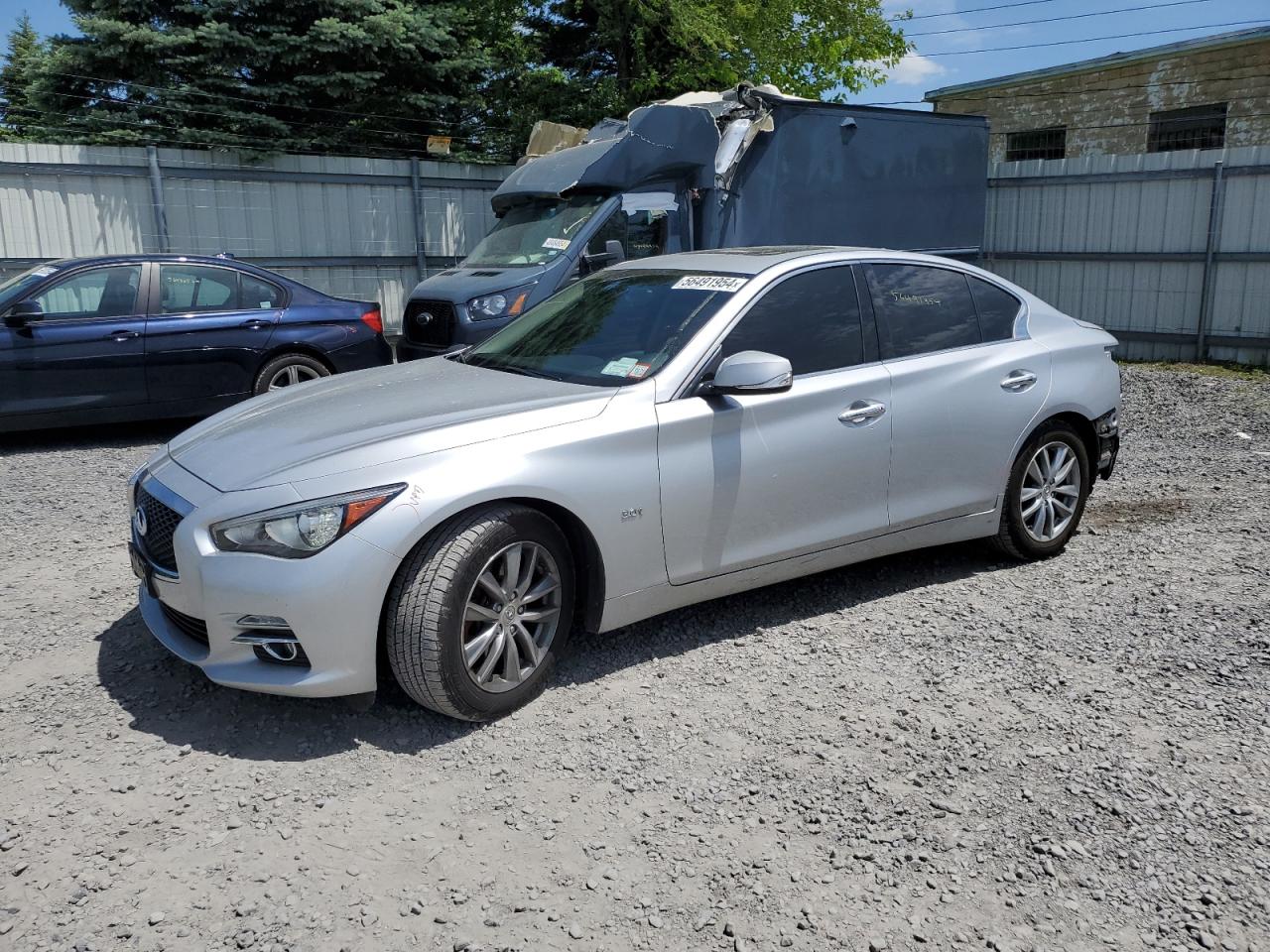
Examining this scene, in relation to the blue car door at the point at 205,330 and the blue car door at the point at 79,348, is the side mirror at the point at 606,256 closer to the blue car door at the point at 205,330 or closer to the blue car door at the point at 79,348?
the blue car door at the point at 205,330

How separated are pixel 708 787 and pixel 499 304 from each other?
7.02 metres

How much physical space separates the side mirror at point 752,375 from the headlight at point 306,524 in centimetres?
139

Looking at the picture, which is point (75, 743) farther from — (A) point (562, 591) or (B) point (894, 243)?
(B) point (894, 243)

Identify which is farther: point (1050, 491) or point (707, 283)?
point (1050, 491)

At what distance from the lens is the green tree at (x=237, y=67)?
16141 mm

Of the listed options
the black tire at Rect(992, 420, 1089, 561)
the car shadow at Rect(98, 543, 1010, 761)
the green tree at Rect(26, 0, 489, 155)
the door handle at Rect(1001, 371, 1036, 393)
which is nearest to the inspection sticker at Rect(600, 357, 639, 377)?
the car shadow at Rect(98, 543, 1010, 761)

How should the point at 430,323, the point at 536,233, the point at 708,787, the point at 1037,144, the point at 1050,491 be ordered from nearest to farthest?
the point at 708,787, the point at 1050,491, the point at 430,323, the point at 536,233, the point at 1037,144

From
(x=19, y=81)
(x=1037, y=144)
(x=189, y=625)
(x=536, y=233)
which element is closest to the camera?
(x=189, y=625)

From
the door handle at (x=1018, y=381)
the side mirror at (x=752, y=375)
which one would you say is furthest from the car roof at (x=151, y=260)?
the door handle at (x=1018, y=381)

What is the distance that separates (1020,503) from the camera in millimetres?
5406

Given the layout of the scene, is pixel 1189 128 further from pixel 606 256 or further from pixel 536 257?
pixel 536 257

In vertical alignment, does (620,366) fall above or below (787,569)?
above

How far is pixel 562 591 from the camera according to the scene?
3.98m

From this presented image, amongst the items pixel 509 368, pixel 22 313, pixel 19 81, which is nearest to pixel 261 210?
pixel 22 313
